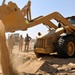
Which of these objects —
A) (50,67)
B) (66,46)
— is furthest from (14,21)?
(66,46)

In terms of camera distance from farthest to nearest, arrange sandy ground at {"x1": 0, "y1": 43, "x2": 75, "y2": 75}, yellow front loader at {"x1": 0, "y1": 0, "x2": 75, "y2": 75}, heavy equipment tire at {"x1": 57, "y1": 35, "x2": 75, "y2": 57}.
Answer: heavy equipment tire at {"x1": 57, "y1": 35, "x2": 75, "y2": 57} < yellow front loader at {"x1": 0, "y1": 0, "x2": 75, "y2": 75} < sandy ground at {"x1": 0, "y1": 43, "x2": 75, "y2": 75}

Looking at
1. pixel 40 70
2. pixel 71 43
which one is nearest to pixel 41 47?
pixel 71 43

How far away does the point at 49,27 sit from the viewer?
15281mm

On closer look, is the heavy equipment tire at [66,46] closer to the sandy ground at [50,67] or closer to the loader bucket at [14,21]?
the sandy ground at [50,67]

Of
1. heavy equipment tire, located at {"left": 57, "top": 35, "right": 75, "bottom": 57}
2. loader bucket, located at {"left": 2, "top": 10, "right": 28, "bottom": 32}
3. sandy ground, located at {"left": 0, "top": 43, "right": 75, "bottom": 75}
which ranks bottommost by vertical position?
sandy ground, located at {"left": 0, "top": 43, "right": 75, "bottom": 75}

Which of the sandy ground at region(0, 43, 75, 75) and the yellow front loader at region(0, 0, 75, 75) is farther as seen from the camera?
the yellow front loader at region(0, 0, 75, 75)

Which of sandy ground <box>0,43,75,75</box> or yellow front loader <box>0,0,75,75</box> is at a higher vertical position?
yellow front loader <box>0,0,75,75</box>

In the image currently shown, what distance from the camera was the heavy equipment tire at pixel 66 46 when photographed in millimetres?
13728

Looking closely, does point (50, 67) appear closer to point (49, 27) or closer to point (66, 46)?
point (66, 46)

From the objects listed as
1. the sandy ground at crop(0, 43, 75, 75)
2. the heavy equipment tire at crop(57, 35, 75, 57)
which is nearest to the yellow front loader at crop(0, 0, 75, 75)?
the heavy equipment tire at crop(57, 35, 75, 57)

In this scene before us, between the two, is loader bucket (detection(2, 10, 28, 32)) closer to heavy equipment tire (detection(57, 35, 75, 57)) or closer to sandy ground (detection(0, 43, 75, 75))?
sandy ground (detection(0, 43, 75, 75))

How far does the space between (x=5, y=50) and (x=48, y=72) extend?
285 cm

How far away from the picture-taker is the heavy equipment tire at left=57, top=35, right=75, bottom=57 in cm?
1373

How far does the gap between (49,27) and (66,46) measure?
1966 mm
